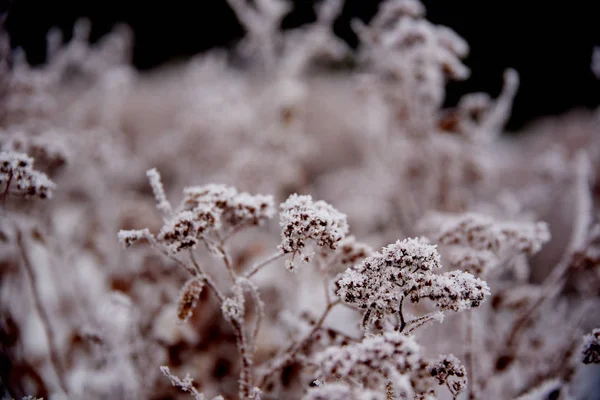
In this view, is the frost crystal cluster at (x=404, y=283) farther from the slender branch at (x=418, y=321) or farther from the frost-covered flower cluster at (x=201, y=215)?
the frost-covered flower cluster at (x=201, y=215)

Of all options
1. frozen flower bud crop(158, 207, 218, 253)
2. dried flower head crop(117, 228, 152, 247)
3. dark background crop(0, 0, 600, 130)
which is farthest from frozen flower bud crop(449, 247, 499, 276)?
dark background crop(0, 0, 600, 130)

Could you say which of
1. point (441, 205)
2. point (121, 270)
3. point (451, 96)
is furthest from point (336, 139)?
point (121, 270)

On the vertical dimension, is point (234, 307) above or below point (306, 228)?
below

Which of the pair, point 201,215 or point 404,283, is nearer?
point 404,283

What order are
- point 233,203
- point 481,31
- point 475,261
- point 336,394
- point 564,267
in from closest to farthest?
point 336,394 < point 233,203 < point 475,261 < point 564,267 < point 481,31

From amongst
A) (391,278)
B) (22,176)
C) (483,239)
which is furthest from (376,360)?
(22,176)

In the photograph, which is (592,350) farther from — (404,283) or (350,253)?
(350,253)

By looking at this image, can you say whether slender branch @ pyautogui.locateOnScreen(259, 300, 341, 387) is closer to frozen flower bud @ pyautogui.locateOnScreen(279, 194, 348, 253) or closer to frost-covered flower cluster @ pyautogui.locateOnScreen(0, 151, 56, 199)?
frozen flower bud @ pyautogui.locateOnScreen(279, 194, 348, 253)
